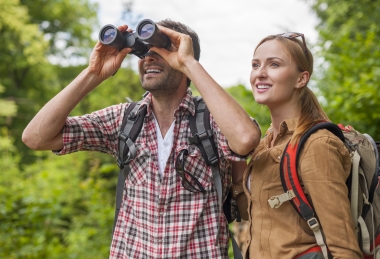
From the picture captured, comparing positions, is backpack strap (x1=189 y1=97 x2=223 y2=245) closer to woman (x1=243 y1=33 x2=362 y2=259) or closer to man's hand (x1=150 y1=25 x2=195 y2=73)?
woman (x1=243 y1=33 x2=362 y2=259)

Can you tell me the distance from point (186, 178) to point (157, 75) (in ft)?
1.80

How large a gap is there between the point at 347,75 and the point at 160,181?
10.0 ft

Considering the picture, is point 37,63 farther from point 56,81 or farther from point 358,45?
point 358,45

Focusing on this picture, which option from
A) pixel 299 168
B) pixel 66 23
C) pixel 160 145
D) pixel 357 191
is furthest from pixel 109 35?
pixel 66 23

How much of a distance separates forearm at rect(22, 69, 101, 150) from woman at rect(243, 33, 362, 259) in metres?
0.83

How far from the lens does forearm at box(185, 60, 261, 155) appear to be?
170 cm

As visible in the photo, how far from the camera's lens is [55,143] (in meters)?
2.05

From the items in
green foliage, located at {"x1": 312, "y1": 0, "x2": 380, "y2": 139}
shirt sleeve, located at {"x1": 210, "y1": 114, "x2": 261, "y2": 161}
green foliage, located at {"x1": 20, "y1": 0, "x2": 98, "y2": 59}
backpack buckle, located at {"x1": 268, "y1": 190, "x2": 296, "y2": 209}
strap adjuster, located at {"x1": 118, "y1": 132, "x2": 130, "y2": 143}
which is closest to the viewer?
backpack buckle, located at {"x1": 268, "y1": 190, "x2": 296, "y2": 209}

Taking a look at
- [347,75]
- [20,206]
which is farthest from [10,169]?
[347,75]

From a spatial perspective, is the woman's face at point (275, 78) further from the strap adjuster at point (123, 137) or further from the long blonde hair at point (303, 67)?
the strap adjuster at point (123, 137)

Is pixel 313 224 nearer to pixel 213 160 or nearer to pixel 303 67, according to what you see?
pixel 213 160

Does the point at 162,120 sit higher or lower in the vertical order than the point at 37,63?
lower

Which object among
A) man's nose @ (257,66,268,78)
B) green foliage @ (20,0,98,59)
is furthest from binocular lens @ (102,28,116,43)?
green foliage @ (20,0,98,59)

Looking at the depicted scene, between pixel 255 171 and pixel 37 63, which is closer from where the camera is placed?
pixel 255 171
